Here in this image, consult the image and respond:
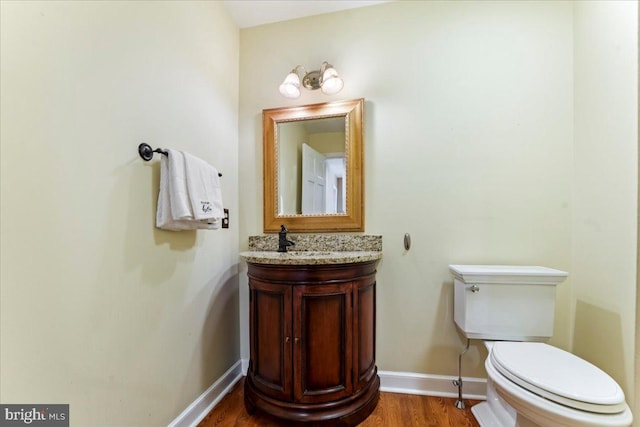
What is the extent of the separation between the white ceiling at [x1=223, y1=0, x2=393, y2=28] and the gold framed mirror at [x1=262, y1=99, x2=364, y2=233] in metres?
0.64

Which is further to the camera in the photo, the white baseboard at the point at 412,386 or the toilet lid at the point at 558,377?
the white baseboard at the point at 412,386

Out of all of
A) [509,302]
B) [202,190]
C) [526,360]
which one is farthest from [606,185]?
[202,190]

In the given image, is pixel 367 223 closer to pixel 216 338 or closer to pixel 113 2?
pixel 216 338

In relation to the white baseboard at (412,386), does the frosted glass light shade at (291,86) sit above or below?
above

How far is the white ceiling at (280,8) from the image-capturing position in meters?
1.71

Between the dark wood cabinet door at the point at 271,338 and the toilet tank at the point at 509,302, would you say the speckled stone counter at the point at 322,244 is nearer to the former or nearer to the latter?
the dark wood cabinet door at the point at 271,338

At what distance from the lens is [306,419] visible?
127 centimetres

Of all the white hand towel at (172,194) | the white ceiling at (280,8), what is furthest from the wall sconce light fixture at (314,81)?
the white hand towel at (172,194)

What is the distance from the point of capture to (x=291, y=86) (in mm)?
1726

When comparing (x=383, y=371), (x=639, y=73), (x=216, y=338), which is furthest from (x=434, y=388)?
(x=639, y=73)

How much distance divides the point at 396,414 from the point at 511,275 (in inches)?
38.3

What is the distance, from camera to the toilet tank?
1340 millimetres

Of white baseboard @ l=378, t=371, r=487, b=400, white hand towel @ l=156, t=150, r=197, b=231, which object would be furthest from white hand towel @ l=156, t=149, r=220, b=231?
white baseboard @ l=378, t=371, r=487, b=400

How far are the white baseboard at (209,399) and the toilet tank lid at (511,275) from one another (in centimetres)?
155
